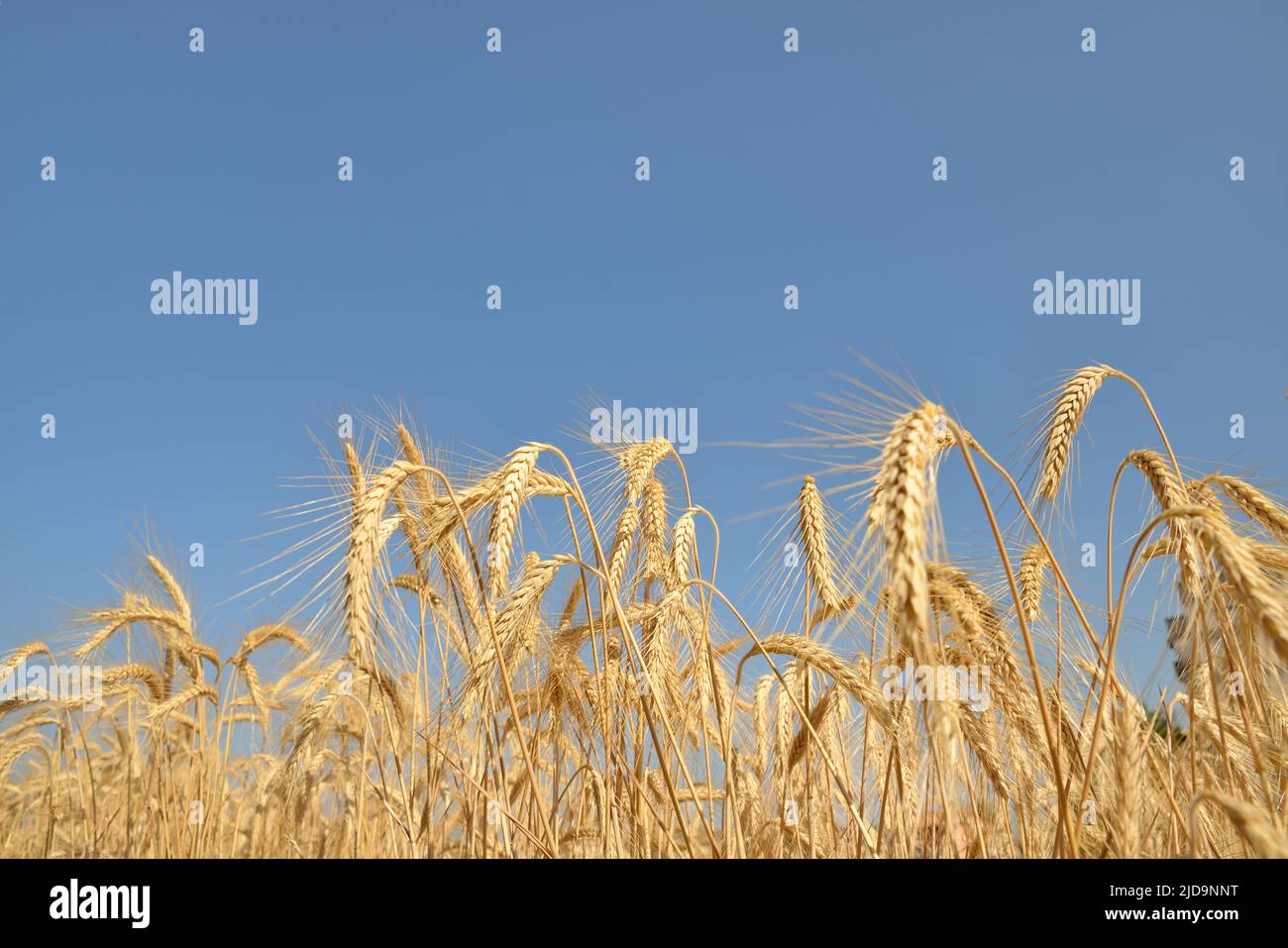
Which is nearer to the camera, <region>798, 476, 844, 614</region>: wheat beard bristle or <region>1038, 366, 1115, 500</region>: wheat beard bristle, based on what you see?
<region>1038, 366, 1115, 500</region>: wheat beard bristle

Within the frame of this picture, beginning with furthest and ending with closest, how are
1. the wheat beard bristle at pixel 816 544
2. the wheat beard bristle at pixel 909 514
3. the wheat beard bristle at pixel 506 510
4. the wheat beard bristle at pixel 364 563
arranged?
the wheat beard bristle at pixel 816 544 → the wheat beard bristle at pixel 506 510 → the wheat beard bristle at pixel 364 563 → the wheat beard bristle at pixel 909 514

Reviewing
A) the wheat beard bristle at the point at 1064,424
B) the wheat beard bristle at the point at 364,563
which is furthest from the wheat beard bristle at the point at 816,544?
the wheat beard bristle at the point at 364,563

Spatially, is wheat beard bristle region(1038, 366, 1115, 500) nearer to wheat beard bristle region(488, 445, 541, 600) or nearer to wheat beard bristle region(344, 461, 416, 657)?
wheat beard bristle region(488, 445, 541, 600)

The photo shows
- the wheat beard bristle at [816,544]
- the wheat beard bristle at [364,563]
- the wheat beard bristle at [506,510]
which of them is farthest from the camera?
the wheat beard bristle at [816,544]

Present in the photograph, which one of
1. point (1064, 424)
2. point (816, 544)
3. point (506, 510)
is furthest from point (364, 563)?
point (1064, 424)

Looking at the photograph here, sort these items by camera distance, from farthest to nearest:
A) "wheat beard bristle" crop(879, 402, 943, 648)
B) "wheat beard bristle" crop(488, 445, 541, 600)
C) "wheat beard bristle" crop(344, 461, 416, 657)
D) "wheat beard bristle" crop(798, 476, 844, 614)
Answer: "wheat beard bristle" crop(798, 476, 844, 614) < "wheat beard bristle" crop(488, 445, 541, 600) < "wheat beard bristle" crop(344, 461, 416, 657) < "wheat beard bristle" crop(879, 402, 943, 648)

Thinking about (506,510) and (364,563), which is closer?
(364,563)

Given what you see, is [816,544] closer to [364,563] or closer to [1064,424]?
[1064,424]

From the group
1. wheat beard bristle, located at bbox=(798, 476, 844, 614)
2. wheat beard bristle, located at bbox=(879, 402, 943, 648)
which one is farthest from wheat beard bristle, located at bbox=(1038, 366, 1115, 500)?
wheat beard bristle, located at bbox=(879, 402, 943, 648)

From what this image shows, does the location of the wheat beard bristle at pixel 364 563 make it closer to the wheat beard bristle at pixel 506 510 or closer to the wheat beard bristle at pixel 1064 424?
the wheat beard bristle at pixel 506 510
